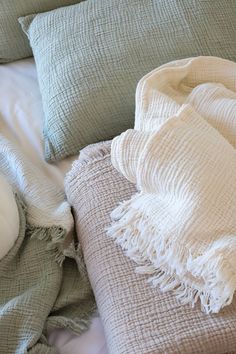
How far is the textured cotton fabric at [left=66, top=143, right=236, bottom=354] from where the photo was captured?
0.73m

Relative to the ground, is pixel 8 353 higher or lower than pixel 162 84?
lower

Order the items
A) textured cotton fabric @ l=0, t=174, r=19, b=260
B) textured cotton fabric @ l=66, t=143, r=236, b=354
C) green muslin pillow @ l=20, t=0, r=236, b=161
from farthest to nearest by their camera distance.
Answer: green muslin pillow @ l=20, t=0, r=236, b=161 → textured cotton fabric @ l=0, t=174, r=19, b=260 → textured cotton fabric @ l=66, t=143, r=236, b=354

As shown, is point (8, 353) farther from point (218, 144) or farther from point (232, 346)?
point (218, 144)

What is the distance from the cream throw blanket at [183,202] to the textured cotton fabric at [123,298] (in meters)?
0.02

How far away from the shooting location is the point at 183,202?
0.79 metres

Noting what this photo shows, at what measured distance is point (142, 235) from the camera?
0.82 meters

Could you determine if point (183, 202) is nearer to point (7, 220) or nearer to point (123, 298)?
point (123, 298)

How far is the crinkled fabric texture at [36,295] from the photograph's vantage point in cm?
81

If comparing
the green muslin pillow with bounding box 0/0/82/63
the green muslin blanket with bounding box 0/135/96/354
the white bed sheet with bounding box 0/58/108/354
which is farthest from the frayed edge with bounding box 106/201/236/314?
the green muslin pillow with bounding box 0/0/82/63

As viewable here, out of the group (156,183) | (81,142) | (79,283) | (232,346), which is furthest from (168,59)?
(232,346)

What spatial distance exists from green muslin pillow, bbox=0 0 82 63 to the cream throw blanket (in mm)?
540

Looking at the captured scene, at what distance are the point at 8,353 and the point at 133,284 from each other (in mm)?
216

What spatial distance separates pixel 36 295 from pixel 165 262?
221mm

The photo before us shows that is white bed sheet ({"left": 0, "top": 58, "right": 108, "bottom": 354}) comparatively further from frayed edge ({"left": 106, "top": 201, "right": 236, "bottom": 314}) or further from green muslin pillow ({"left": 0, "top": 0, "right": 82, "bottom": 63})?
frayed edge ({"left": 106, "top": 201, "right": 236, "bottom": 314})
